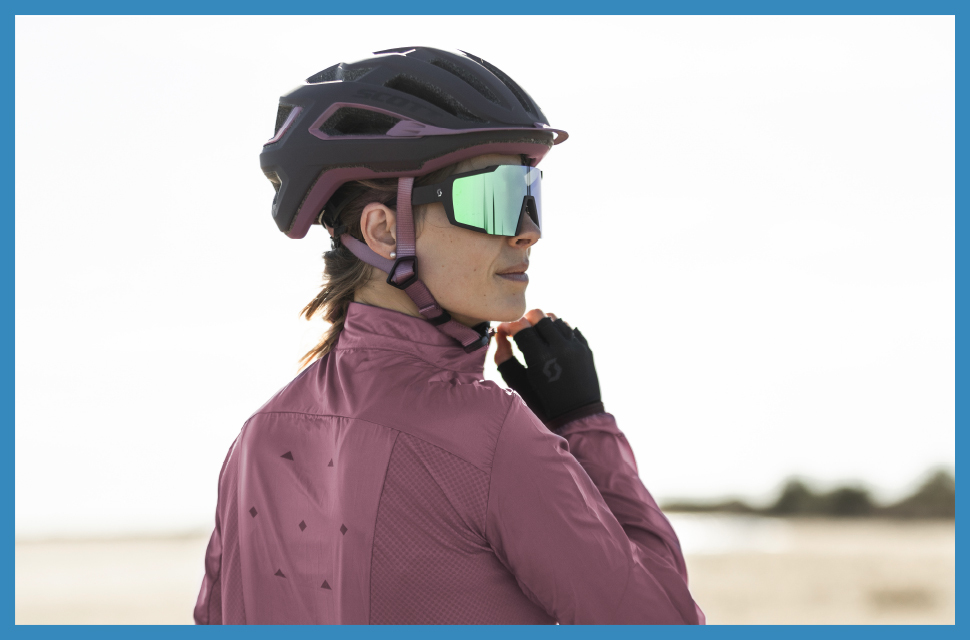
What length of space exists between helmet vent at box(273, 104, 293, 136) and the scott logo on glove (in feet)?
4.40

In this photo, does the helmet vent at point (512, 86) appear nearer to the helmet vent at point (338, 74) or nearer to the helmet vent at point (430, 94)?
the helmet vent at point (430, 94)

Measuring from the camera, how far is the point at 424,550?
2.60 metres

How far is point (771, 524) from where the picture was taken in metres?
37.4

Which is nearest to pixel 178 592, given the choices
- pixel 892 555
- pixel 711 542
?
pixel 711 542

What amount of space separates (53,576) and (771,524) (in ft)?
87.1

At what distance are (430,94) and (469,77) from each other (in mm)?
166

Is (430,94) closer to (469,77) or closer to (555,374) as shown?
(469,77)

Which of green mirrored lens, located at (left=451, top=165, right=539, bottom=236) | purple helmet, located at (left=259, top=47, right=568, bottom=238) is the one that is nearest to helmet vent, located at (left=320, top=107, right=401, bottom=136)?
purple helmet, located at (left=259, top=47, right=568, bottom=238)

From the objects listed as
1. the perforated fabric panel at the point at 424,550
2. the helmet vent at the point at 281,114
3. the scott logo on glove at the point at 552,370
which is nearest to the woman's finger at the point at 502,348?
the scott logo on glove at the point at 552,370

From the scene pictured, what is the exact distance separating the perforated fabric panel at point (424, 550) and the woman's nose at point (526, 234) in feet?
2.68

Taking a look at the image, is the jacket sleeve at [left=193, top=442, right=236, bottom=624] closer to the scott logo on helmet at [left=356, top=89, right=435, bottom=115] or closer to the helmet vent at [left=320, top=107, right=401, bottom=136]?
the helmet vent at [left=320, top=107, right=401, bottom=136]

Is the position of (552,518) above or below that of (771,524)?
above

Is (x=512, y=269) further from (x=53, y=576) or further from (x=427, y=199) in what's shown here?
(x=53, y=576)

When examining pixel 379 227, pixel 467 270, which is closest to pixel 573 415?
pixel 467 270
